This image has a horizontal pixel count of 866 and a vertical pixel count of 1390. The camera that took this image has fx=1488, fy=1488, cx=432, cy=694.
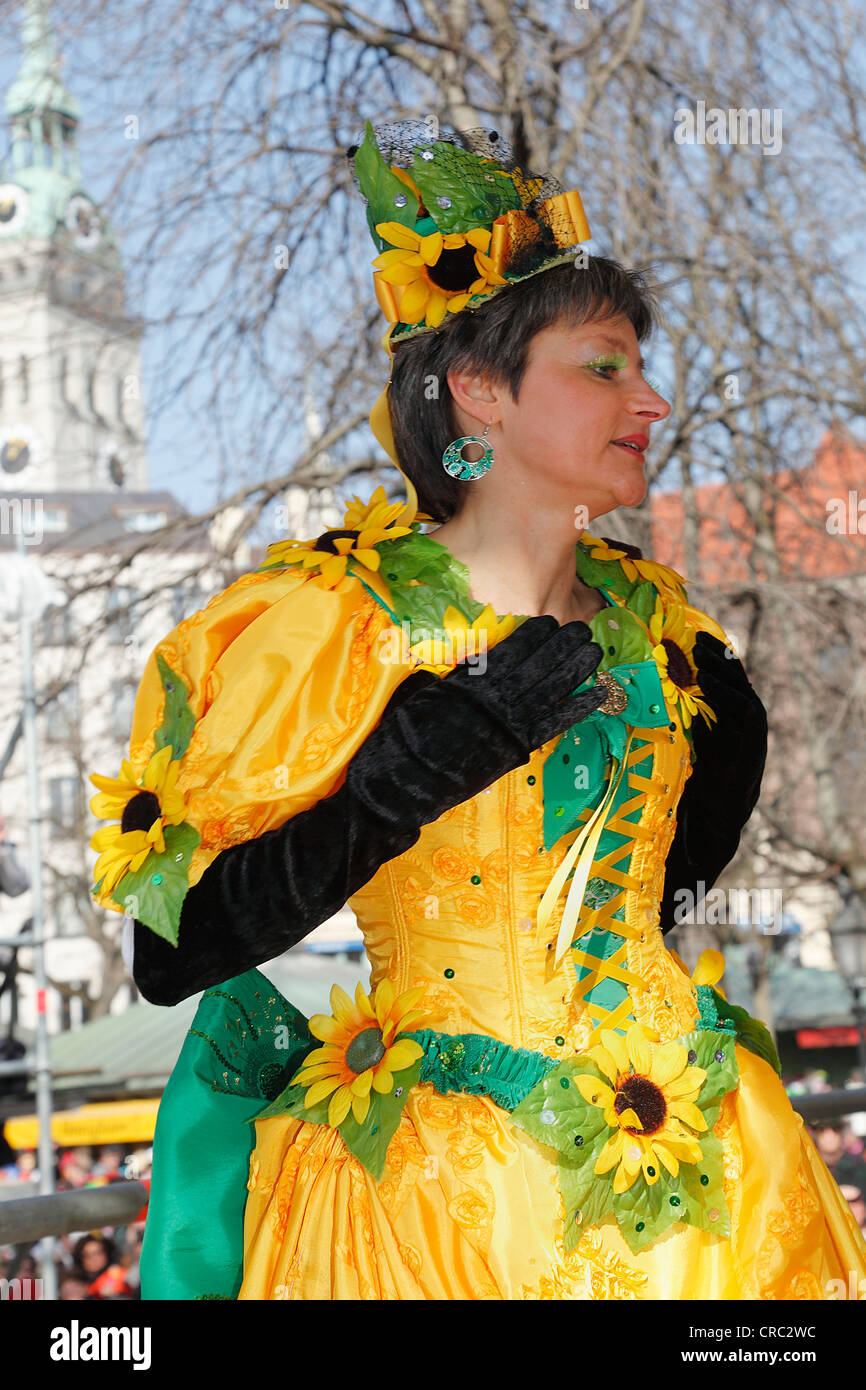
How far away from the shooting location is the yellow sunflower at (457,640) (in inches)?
64.7

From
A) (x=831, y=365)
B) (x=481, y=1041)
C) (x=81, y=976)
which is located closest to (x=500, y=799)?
(x=481, y=1041)

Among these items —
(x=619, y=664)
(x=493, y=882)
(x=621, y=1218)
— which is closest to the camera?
(x=621, y=1218)

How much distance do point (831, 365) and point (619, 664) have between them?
3.20 meters

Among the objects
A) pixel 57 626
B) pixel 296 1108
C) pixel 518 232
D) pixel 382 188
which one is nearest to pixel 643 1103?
pixel 296 1108

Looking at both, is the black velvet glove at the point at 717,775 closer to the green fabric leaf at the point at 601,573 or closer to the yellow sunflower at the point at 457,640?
the green fabric leaf at the point at 601,573

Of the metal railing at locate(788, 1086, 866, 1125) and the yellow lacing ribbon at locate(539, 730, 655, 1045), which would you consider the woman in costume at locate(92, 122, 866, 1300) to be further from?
the metal railing at locate(788, 1086, 866, 1125)

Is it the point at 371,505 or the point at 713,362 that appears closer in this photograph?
the point at 371,505

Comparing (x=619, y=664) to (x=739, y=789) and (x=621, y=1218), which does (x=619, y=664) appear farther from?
(x=621, y=1218)

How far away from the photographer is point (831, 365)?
4.66m

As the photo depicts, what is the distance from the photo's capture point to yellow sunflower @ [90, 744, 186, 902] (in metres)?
1.53

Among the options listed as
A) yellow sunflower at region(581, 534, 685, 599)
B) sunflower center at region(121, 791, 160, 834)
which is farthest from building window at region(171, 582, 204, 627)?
sunflower center at region(121, 791, 160, 834)

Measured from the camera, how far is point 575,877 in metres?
1.61

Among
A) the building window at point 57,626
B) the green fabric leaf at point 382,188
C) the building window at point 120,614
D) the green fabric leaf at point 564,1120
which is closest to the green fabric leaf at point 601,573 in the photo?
the green fabric leaf at point 382,188

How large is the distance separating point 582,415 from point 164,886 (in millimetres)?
706
